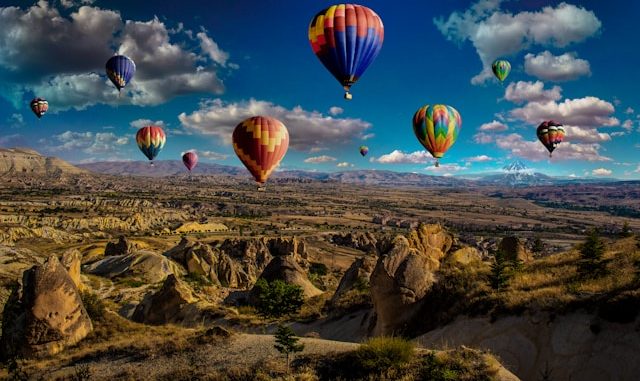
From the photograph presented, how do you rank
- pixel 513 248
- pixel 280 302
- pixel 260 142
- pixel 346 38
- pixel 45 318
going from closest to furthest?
pixel 45 318 → pixel 280 302 → pixel 346 38 → pixel 513 248 → pixel 260 142

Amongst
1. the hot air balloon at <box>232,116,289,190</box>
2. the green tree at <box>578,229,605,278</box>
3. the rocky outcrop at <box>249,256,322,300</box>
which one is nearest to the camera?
the green tree at <box>578,229,605,278</box>

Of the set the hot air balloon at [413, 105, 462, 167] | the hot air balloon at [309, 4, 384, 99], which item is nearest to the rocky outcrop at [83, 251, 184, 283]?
the hot air balloon at [309, 4, 384, 99]


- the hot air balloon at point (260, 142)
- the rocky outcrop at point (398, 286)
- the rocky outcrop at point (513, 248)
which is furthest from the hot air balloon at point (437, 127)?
the rocky outcrop at point (398, 286)

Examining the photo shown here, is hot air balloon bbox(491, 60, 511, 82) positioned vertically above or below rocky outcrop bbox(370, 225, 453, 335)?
above

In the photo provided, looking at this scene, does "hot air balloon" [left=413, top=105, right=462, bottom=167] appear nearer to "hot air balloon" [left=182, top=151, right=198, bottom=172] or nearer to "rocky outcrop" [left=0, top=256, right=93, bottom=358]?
"rocky outcrop" [left=0, top=256, right=93, bottom=358]

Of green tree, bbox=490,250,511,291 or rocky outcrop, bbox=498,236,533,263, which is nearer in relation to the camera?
green tree, bbox=490,250,511,291

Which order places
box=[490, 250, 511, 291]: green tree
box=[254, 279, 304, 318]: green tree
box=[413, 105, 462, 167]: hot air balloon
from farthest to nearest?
box=[413, 105, 462, 167]: hot air balloon < box=[254, 279, 304, 318]: green tree < box=[490, 250, 511, 291]: green tree

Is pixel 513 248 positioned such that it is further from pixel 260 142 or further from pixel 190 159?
pixel 190 159

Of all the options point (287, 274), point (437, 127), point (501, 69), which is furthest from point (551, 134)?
point (287, 274)

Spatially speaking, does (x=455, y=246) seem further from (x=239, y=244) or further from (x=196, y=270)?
(x=239, y=244)
